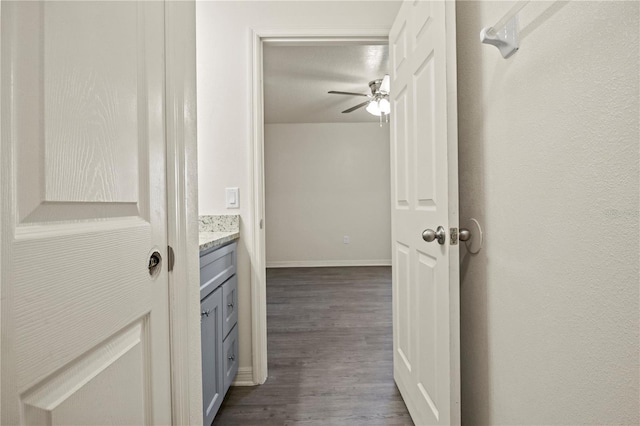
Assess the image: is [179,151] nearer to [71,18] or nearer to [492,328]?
[71,18]

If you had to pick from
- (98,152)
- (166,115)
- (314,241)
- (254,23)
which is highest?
(254,23)

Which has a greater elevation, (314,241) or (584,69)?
(584,69)

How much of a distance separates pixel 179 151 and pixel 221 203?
45.0 inches

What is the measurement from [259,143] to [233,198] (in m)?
0.36

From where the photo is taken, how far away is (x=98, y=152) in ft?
1.87

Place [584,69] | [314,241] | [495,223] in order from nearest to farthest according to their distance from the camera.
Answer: [584,69]
[495,223]
[314,241]

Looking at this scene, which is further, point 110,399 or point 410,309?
point 410,309

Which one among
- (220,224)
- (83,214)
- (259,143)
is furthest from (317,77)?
(83,214)

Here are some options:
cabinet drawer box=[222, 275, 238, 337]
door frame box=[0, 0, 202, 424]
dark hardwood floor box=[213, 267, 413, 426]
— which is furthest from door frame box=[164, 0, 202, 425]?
dark hardwood floor box=[213, 267, 413, 426]

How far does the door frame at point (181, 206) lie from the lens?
0.80 m

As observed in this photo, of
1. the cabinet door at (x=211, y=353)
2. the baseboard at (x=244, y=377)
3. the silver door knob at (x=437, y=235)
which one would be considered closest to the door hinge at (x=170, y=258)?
the cabinet door at (x=211, y=353)

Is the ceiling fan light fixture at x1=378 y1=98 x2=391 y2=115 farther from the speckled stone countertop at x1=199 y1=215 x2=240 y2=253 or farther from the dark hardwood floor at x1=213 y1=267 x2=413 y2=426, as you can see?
the speckled stone countertop at x1=199 y1=215 x2=240 y2=253

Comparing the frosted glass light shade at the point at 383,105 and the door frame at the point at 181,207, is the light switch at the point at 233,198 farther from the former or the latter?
the frosted glass light shade at the point at 383,105

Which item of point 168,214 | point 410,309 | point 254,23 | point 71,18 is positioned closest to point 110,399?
point 168,214
